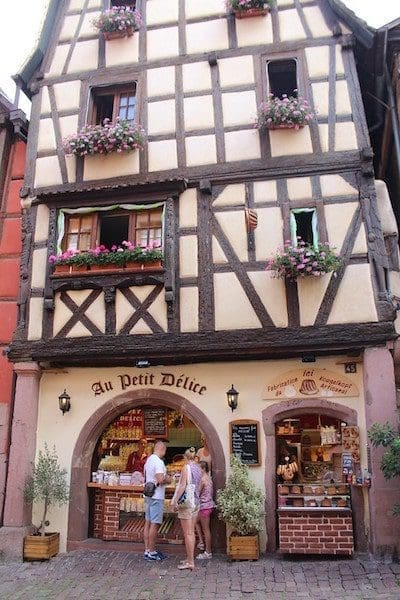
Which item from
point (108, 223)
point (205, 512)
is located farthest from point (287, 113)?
point (205, 512)

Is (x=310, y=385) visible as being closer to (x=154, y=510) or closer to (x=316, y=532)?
(x=316, y=532)

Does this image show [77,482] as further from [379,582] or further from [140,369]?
[379,582]

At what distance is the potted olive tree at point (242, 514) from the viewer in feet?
25.0

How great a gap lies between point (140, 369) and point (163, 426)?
3.82ft

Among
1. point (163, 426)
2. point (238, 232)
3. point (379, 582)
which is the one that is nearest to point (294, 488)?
point (379, 582)

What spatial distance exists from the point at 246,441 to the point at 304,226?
12.3ft

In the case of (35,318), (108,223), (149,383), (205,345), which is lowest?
(149,383)

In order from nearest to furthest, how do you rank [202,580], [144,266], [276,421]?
[202,580]
[276,421]
[144,266]

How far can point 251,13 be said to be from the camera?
9.91m

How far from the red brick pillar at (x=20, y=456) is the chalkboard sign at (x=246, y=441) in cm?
345

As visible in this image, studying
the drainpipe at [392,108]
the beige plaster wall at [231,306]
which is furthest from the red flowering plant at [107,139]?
the drainpipe at [392,108]

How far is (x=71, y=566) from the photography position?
7766 millimetres

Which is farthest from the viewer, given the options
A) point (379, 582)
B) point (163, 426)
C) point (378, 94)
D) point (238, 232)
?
point (378, 94)

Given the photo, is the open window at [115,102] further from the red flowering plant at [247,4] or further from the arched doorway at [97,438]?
the arched doorway at [97,438]
